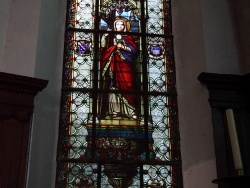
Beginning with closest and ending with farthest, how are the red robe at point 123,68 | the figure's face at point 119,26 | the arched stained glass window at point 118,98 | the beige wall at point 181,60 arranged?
the beige wall at point 181,60
the arched stained glass window at point 118,98
the red robe at point 123,68
the figure's face at point 119,26

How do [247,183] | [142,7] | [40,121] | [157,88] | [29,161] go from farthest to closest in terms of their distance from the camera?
[142,7]
[157,88]
[40,121]
[29,161]
[247,183]

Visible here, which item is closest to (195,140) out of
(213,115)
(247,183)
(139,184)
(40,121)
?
(213,115)

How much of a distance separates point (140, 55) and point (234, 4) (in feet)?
4.18

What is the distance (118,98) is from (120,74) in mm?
316

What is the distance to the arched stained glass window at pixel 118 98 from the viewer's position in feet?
16.5

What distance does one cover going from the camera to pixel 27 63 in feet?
16.3

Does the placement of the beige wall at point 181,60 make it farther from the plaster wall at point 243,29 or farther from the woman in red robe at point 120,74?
the woman in red robe at point 120,74

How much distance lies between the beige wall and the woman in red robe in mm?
504

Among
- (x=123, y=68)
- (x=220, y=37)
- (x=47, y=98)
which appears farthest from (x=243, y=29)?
(x=47, y=98)

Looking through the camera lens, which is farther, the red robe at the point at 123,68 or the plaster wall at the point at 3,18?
the red robe at the point at 123,68

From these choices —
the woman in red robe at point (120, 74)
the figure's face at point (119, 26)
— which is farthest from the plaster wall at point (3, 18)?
the figure's face at point (119, 26)

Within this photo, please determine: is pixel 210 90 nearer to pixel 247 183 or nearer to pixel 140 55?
pixel 140 55

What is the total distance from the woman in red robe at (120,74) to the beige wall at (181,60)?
0.50 m

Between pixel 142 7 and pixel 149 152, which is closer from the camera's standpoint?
pixel 149 152
